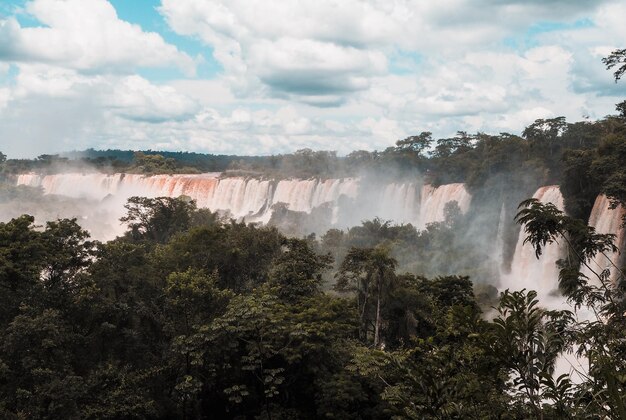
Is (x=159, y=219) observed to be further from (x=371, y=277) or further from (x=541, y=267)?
(x=541, y=267)

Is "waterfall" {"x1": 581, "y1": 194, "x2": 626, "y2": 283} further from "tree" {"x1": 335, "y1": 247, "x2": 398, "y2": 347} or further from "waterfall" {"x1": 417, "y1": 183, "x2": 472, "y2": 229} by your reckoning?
"waterfall" {"x1": 417, "y1": 183, "x2": 472, "y2": 229}

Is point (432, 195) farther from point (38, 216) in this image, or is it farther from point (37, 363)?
point (38, 216)

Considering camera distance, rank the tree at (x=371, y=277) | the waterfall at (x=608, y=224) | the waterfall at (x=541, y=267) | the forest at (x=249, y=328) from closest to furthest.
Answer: the forest at (x=249, y=328), the tree at (x=371, y=277), the waterfall at (x=608, y=224), the waterfall at (x=541, y=267)

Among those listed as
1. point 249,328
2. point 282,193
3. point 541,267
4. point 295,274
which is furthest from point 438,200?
point 249,328

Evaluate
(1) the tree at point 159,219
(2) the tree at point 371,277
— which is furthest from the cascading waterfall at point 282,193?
(2) the tree at point 371,277

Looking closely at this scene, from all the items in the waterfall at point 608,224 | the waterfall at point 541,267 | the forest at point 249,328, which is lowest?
the forest at point 249,328

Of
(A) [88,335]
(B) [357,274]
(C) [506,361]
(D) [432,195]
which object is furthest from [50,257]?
(D) [432,195]

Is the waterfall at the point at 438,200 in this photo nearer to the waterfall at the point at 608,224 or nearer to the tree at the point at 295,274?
the waterfall at the point at 608,224

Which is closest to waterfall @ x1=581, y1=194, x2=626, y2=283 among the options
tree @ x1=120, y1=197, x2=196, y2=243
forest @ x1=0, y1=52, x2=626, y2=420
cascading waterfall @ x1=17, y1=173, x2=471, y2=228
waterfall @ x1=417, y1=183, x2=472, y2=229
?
forest @ x1=0, y1=52, x2=626, y2=420

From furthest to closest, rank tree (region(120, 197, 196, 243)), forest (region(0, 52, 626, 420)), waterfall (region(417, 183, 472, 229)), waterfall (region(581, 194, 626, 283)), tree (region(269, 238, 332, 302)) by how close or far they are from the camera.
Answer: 1. waterfall (region(417, 183, 472, 229))
2. tree (region(120, 197, 196, 243))
3. waterfall (region(581, 194, 626, 283))
4. tree (region(269, 238, 332, 302))
5. forest (region(0, 52, 626, 420))

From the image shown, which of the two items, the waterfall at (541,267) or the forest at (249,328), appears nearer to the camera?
the forest at (249,328)
